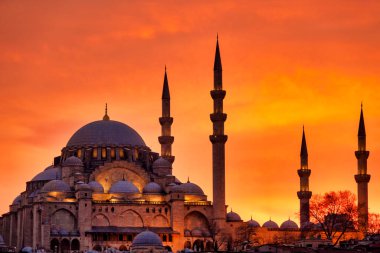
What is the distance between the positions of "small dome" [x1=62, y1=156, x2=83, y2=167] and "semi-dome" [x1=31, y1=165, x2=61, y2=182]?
7.95ft

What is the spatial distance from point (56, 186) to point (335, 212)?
2415 centimetres

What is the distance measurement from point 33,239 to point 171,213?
11020mm

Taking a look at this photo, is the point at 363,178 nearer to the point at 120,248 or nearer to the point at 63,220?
the point at 120,248

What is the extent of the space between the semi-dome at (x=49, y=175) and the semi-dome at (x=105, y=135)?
2774 millimetres

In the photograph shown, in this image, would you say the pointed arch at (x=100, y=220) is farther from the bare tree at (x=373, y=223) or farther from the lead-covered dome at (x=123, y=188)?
the bare tree at (x=373, y=223)

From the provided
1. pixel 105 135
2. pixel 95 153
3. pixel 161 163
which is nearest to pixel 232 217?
pixel 161 163

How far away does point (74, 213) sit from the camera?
86.2 meters

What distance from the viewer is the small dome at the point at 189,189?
292ft

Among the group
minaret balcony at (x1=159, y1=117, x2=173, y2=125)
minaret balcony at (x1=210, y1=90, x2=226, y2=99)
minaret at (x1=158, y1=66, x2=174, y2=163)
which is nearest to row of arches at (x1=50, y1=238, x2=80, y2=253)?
minaret at (x1=158, y1=66, x2=174, y2=163)

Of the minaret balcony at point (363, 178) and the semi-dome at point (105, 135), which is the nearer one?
the minaret balcony at point (363, 178)

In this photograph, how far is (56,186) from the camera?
87.6 meters

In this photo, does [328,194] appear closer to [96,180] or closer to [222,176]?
[222,176]

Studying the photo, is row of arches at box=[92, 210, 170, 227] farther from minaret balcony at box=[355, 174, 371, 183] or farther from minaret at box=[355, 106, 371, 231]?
minaret balcony at box=[355, 174, 371, 183]

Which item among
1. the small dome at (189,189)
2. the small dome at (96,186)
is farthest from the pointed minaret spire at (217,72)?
the small dome at (96,186)
